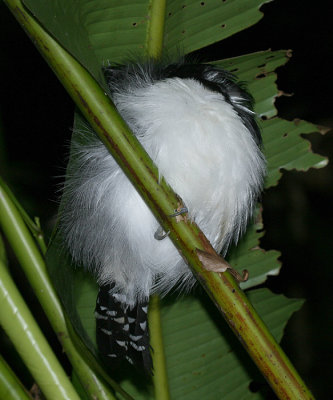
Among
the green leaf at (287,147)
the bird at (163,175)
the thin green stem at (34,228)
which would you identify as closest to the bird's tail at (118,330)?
the bird at (163,175)

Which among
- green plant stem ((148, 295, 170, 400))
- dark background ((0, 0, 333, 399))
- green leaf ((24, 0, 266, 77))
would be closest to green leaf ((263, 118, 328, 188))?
green leaf ((24, 0, 266, 77))

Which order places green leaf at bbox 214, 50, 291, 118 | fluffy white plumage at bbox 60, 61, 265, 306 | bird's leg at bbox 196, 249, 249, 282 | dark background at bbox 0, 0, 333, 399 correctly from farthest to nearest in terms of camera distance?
dark background at bbox 0, 0, 333, 399 → green leaf at bbox 214, 50, 291, 118 → fluffy white plumage at bbox 60, 61, 265, 306 → bird's leg at bbox 196, 249, 249, 282

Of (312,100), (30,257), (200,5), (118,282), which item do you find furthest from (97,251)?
(312,100)

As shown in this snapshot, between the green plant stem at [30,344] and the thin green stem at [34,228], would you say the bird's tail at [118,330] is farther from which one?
the green plant stem at [30,344]

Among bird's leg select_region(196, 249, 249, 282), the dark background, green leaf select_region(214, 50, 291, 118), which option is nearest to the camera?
bird's leg select_region(196, 249, 249, 282)

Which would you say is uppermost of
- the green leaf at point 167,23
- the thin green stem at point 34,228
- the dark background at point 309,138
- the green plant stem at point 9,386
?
the green leaf at point 167,23

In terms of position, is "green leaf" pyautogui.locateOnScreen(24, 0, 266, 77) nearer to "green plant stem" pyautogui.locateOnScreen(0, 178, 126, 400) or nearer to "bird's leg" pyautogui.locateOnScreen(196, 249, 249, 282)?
"green plant stem" pyautogui.locateOnScreen(0, 178, 126, 400)

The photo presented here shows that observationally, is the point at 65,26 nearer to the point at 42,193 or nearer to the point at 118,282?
the point at 118,282
